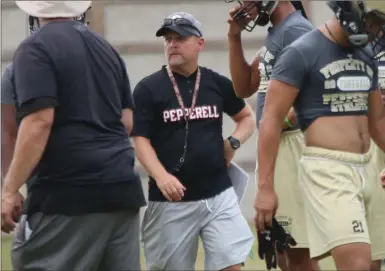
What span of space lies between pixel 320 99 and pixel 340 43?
296 mm

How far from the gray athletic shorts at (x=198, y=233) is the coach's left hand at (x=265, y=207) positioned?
133 cm

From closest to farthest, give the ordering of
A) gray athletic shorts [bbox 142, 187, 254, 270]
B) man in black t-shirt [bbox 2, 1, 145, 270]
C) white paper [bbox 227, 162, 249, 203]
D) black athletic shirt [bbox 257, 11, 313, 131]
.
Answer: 1. man in black t-shirt [bbox 2, 1, 145, 270]
2. black athletic shirt [bbox 257, 11, 313, 131]
3. gray athletic shorts [bbox 142, 187, 254, 270]
4. white paper [bbox 227, 162, 249, 203]

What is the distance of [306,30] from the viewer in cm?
634

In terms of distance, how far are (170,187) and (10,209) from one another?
1.75 meters

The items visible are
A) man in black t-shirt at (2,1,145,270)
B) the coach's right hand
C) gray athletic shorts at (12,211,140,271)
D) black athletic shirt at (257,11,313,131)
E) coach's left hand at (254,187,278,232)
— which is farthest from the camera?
the coach's right hand

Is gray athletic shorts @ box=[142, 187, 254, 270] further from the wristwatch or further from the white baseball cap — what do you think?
the white baseball cap

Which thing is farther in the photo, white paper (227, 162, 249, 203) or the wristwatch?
white paper (227, 162, 249, 203)

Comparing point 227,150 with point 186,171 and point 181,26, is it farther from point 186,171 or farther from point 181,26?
point 181,26

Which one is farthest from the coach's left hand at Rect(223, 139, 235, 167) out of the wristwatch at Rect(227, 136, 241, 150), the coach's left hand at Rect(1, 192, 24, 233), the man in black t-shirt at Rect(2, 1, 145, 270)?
the coach's left hand at Rect(1, 192, 24, 233)

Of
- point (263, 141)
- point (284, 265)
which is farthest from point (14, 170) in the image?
point (284, 265)

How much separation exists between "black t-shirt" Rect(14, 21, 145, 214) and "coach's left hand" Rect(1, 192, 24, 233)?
0.33ft

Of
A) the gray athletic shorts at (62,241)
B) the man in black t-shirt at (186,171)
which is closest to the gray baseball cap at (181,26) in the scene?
the man in black t-shirt at (186,171)

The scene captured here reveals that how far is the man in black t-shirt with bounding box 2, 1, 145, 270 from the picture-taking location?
4859 millimetres

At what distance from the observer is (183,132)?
265 inches
